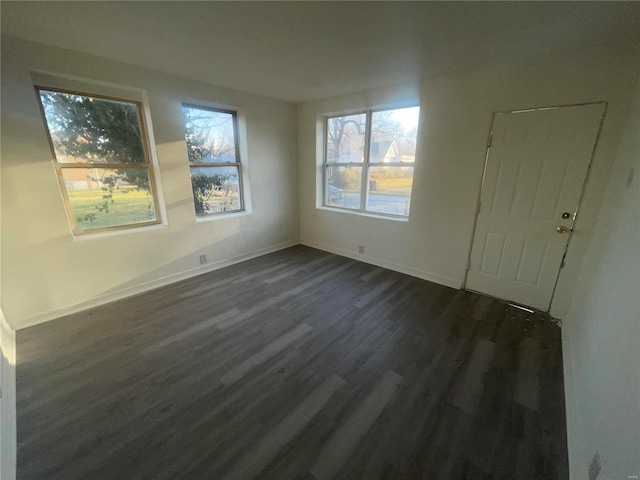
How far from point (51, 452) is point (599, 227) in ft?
13.3

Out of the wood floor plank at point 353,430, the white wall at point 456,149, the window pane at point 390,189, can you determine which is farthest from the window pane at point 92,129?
the wood floor plank at point 353,430

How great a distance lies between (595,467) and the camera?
1110 millimetres

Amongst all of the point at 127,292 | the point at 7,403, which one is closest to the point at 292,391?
the point at 7,403

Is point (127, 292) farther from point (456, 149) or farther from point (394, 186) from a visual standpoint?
point (456, 149)

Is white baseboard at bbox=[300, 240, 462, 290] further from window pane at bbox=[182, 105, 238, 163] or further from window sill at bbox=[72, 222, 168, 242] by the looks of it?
window sill at bbox=[72, 222, 168, 242]

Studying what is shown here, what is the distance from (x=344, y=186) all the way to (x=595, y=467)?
374 cm

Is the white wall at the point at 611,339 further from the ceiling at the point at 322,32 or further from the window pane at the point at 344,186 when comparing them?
the window pane at the point at 344,186

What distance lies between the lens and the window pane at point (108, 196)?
2621 millimetres

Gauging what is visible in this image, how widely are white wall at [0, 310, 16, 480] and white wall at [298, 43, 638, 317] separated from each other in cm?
366

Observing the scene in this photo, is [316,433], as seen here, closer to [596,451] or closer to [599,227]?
[596,451]

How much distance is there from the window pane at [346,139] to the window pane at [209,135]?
1530mm

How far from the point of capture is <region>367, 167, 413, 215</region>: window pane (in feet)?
11.6

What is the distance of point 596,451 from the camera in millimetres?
1153

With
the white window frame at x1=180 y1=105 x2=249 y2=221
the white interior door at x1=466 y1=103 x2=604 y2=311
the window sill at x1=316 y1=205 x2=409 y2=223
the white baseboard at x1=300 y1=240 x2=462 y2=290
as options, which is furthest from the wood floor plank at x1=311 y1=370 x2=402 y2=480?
the white window frame at x1=180 y1=105 x2=249 y2=221
